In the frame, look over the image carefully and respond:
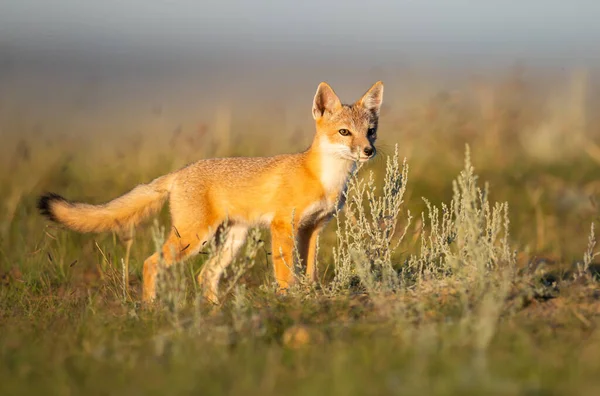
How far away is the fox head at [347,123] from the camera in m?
7.11

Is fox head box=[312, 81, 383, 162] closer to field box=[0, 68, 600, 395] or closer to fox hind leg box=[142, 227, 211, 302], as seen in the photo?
field box=[0, 68, 600, 395]

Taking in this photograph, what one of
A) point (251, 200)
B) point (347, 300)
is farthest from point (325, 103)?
point (347, 300)

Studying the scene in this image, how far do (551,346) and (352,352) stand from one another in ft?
3.35

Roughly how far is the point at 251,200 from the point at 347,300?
6.98 ft

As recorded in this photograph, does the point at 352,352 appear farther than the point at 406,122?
No

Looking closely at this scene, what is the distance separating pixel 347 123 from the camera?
24.4 ft

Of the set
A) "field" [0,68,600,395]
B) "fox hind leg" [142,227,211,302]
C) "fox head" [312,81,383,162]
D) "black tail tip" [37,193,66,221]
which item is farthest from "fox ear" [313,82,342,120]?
"black tail tip" [37,193,66,221]

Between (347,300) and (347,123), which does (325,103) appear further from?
(347,300)

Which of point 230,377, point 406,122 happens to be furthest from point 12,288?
point 406,122

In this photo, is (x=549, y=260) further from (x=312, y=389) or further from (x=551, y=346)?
(x=312, y=389)

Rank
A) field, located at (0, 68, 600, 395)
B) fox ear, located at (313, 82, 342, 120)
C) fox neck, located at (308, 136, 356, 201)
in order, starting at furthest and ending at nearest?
fox ear, located at (313, 82, 342, 120) → fox neck, located at (308, 136, 356, 201) → field, located at (0, 68, 600, 395)

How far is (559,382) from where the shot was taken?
373cm

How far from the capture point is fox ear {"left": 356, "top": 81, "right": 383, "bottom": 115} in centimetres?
763

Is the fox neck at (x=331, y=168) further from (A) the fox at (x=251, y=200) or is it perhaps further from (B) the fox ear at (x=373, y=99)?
(B) the fox ear at (x=373, y=99)
